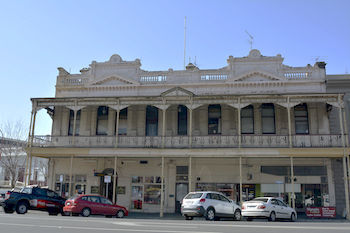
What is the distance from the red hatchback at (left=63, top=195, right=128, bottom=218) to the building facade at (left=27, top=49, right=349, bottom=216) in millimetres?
2202

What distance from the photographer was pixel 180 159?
74.0ft

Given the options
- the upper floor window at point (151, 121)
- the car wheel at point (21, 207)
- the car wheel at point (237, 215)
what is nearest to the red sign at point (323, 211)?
the car wheel at point (237, 215)

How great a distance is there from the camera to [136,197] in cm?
2278

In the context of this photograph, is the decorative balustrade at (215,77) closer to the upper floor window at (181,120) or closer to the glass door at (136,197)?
the upper floor window at (181,120)

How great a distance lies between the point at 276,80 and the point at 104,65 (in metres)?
11.5

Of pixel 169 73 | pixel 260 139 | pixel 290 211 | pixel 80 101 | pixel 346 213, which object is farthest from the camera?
pixel 169 73

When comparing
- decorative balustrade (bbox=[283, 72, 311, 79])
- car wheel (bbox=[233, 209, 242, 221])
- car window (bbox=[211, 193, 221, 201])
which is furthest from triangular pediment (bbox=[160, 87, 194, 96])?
car wheel (bbox=[233, 209, 242, 221])

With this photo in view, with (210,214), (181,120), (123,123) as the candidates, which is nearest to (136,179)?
(123,123)

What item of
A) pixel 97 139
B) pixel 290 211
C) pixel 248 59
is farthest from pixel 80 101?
pixel 290 211

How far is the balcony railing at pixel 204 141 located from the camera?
65.4ft

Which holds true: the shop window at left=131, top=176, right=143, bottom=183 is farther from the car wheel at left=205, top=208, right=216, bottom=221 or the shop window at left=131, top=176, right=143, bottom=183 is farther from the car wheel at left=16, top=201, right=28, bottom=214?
the car wheel at left=205, top=208, right=216, bottom=221

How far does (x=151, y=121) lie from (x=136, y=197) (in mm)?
4998

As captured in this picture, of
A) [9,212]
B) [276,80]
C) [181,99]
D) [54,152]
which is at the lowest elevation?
[9,212]

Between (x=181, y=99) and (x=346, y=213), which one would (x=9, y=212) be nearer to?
(x=181, y=99)
